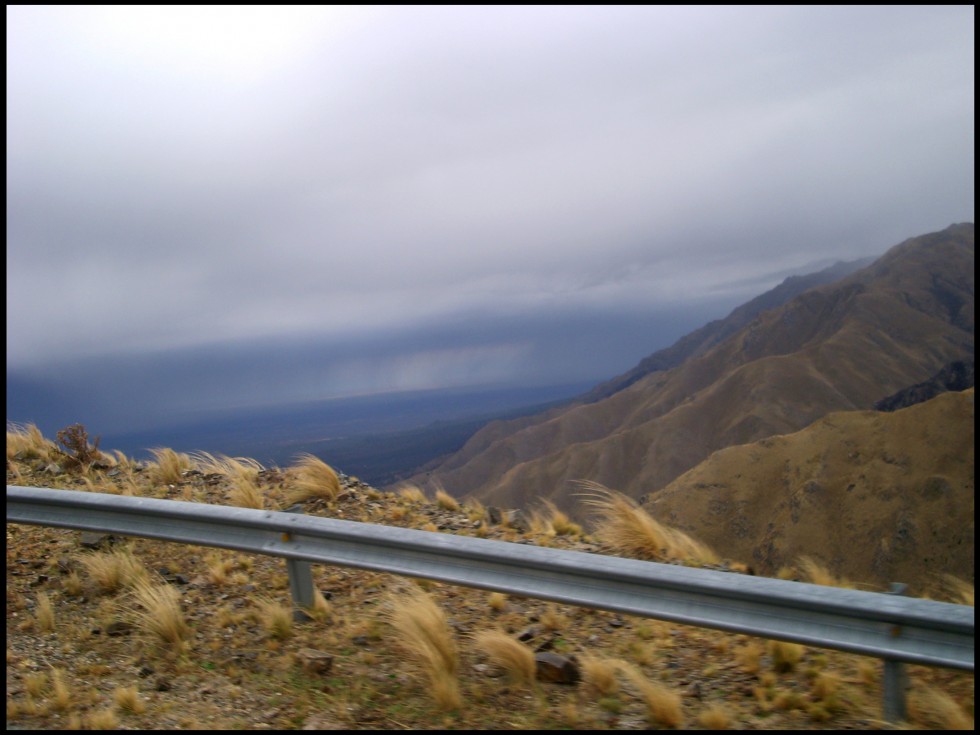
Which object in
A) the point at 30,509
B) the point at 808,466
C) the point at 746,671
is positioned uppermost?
the point at 30,509

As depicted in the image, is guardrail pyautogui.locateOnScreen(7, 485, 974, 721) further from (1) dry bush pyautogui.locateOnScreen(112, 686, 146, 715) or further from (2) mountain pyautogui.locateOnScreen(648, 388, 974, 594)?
(2) mountain pyautogui.locateOnScreen(648, 388, 974, 594)

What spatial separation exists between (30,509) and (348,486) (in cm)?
319

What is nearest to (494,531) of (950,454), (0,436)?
(0,436)

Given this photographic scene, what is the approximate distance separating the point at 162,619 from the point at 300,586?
0.95 m

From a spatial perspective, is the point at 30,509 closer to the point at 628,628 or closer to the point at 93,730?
the point at 93,730

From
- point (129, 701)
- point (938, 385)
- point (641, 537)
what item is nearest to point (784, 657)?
point (641, 537)

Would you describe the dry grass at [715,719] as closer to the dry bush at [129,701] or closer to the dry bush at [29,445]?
the dry bush at [129,701]

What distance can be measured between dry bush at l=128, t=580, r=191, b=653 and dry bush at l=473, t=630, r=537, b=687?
2.15m

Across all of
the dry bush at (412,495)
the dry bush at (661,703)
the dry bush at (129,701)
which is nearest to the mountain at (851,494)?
the dry bush at (412,495)

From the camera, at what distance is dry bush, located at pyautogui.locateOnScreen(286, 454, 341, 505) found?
8.09m

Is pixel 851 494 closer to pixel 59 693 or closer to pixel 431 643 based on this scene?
pixel 431 643

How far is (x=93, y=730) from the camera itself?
4.01 m

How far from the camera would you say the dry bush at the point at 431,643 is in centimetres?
424

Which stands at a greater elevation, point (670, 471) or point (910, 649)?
point (910, 649)
